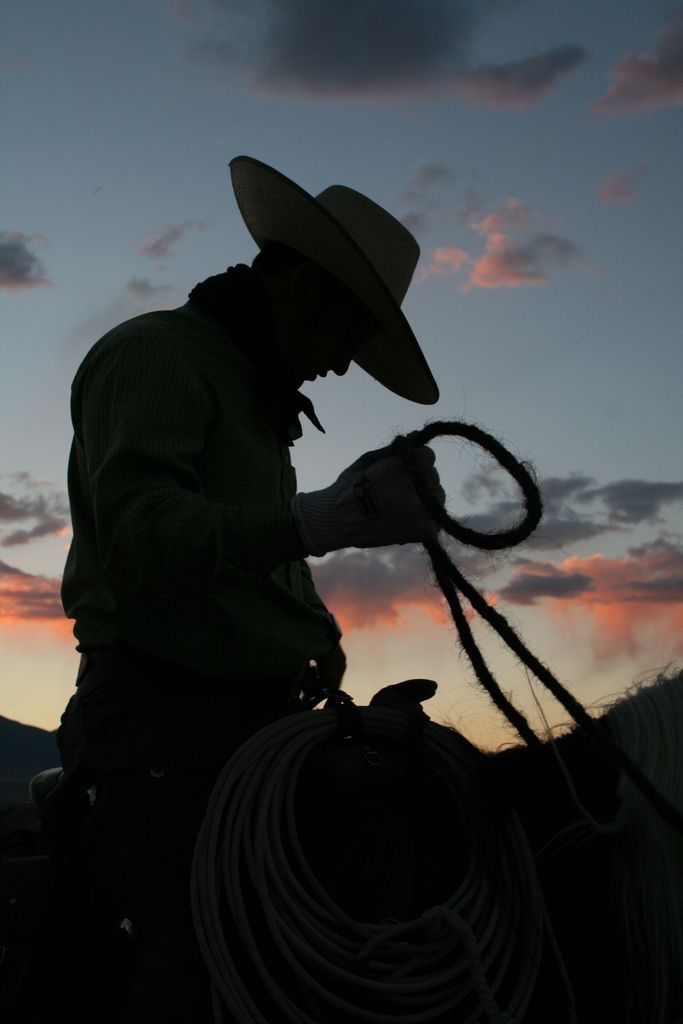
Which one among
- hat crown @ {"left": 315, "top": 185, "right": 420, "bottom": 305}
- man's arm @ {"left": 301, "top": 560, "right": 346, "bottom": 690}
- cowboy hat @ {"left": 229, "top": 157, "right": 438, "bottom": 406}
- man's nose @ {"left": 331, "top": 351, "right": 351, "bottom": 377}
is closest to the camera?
cowboy hat @ {"left": 229, "top": 157, "right": 438, "bottom": 406}

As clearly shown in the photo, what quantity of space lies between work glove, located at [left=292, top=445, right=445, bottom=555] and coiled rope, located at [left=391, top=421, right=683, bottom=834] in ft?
0.07

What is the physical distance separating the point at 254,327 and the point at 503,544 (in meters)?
1.10

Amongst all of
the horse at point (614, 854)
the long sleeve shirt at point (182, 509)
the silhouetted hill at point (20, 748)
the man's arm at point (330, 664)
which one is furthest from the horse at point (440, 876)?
the silhouetted hill at point (20, 748)

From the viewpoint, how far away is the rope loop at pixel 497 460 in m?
2.18

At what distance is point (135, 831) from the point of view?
224 centimetres

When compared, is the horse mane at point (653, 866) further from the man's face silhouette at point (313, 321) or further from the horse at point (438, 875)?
the man's face silhouette at point (313, 321)

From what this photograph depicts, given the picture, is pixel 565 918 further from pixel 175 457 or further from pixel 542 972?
pixel 175 457

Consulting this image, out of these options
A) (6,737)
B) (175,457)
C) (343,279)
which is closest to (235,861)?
(175,457)

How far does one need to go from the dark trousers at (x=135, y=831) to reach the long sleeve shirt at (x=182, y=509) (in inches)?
4.5

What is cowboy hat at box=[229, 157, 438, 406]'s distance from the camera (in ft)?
9.11

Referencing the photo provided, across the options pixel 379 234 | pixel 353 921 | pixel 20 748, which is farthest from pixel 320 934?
pixel 20 748

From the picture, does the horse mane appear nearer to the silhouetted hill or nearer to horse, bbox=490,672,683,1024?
horse, bbox=490,672,683,1024

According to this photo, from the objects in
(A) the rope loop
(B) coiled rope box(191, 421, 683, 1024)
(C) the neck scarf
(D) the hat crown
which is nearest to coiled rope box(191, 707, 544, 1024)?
(B) coiled rope box(191, 421, 683, 1024)

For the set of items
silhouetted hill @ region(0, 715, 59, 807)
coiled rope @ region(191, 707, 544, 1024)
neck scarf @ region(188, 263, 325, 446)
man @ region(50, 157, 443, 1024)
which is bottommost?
coiled rope @ region(191, 707, 544, 1024)
